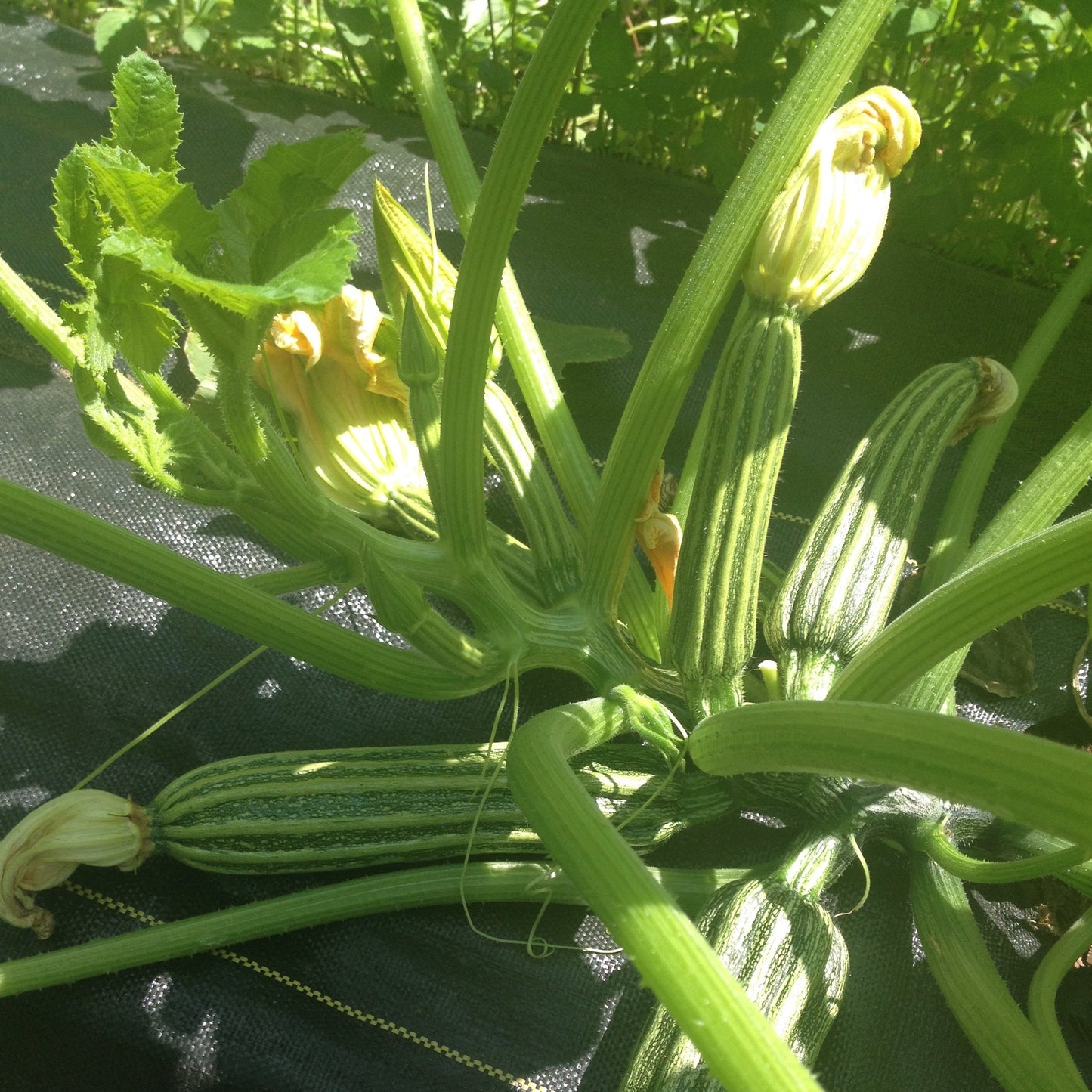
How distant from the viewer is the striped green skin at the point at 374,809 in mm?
1404

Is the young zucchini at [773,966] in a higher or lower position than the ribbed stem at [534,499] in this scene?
lower

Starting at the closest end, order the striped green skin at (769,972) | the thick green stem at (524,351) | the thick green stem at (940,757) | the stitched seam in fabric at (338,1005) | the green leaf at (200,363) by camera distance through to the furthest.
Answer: the thick green stem at (940,757) → the striped green skin at (769,972) → the stitched seam in fabric at (338,1005) → the thick green stem at (524,351) → the green leaf at (200,363)

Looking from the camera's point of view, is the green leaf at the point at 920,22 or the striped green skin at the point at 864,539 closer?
the striped green skin at the point at 864,539

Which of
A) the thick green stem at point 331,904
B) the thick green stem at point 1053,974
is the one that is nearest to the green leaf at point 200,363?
the thick green stem at point 331,904

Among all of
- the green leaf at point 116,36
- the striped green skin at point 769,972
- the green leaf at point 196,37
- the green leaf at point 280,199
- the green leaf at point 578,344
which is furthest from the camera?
the green leaf at point 196,37

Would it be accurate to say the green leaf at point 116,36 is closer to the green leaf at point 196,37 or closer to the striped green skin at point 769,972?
the green leaf at point 196,37

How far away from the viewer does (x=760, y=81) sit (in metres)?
2.31

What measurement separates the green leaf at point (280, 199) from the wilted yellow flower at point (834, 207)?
1.81 feet

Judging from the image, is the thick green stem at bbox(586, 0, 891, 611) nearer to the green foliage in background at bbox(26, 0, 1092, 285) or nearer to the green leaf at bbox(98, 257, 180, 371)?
the green leaf at bbox(98, 257, 180, 371)

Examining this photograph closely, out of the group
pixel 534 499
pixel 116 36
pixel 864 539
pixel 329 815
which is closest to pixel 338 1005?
pixel 329 815

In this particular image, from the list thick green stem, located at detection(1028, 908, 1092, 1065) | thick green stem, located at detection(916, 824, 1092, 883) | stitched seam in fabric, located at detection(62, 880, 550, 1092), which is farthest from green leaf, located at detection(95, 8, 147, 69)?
thick green stem, located at detection(1028, 908, 1092, 1065)

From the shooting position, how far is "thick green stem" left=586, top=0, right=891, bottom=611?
4.22 ft

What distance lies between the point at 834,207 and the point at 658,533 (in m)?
0.49

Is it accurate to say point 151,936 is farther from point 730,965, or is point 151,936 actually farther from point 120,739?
point 730,965
